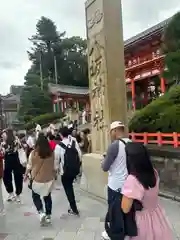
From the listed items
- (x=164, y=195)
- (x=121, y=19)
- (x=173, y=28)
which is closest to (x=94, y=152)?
(x=164, y=195)

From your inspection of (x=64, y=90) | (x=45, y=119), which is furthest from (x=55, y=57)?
(x=45, y=119)

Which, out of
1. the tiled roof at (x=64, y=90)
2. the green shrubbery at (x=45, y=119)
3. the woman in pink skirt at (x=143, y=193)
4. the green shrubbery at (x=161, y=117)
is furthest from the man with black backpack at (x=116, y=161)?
the tiled roof at (x=64, y=90)

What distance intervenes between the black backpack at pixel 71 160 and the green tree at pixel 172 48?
5.78 m

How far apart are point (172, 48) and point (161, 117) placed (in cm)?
455

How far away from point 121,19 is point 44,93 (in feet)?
106

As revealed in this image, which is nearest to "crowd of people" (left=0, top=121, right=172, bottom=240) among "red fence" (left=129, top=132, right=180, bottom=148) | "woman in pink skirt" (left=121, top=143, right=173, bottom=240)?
"woman in pink skirt" (left=121, top=143, right=173, bottom=240)

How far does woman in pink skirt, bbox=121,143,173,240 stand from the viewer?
2.58 m

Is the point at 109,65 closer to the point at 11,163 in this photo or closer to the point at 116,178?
the point at 11,163

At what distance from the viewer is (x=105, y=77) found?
271 inches

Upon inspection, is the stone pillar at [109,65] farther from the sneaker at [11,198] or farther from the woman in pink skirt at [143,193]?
the woman in pink skirt at [143,193]

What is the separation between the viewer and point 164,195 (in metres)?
7.22

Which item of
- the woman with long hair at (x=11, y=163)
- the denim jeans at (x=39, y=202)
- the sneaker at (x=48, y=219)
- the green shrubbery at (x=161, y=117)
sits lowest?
the sneaker at (x=48, y=219)

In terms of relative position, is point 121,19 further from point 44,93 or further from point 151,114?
point 44,93

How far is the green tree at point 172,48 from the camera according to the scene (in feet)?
34.0
